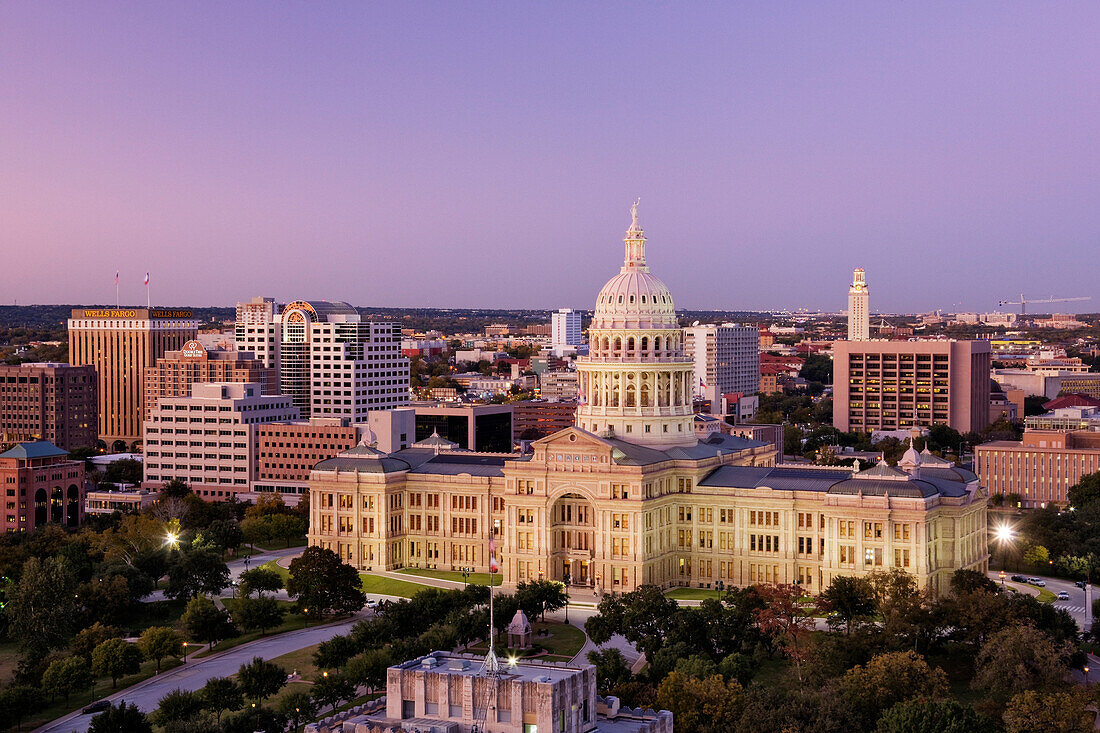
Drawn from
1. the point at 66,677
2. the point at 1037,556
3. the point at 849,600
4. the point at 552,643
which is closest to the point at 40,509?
the point at 66,677

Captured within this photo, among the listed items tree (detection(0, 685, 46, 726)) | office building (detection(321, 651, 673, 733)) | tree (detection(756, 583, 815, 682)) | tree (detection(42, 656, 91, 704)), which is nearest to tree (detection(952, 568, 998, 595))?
tree (detection(756, 583, 815, 682))

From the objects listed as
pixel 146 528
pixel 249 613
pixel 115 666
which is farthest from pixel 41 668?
pixel 146 528

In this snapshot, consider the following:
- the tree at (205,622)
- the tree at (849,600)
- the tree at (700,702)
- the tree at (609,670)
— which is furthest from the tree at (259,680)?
the tree at (849,600)

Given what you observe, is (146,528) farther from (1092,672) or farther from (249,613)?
(1092,672)

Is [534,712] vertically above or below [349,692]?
above

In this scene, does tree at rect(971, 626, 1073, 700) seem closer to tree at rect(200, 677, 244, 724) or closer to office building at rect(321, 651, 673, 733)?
office building at rect(321, 651, 673, 733)

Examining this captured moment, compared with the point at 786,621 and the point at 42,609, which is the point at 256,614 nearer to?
the point at 42,609
